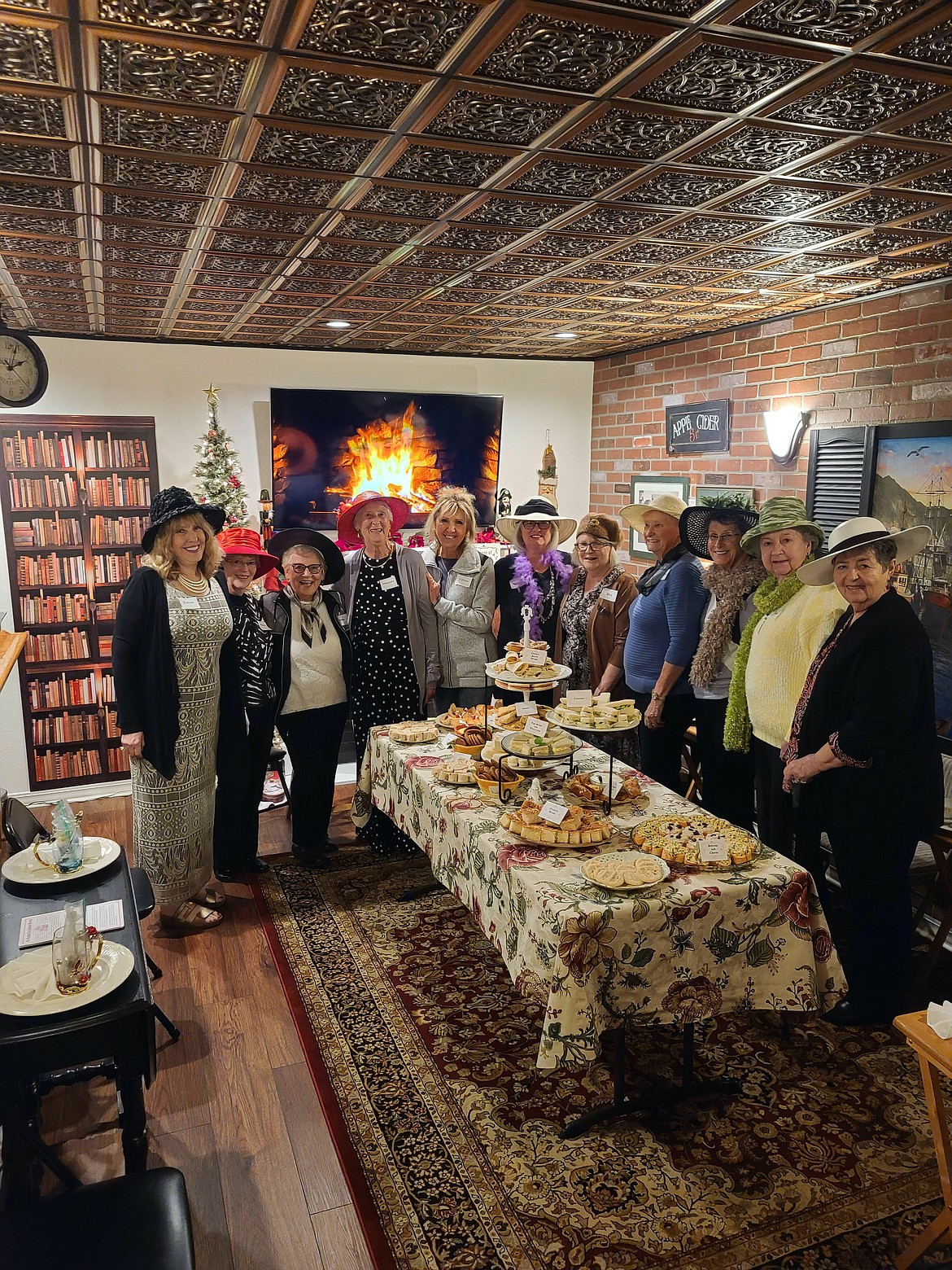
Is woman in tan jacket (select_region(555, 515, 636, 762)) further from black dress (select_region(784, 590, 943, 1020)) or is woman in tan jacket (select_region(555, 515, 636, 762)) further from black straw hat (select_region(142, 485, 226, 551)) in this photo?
black straw hat (select_region(142, 485, 226, 551))

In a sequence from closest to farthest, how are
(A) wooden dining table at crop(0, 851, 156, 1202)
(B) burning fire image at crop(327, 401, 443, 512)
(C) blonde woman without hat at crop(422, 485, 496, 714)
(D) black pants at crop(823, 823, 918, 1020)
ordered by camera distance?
(A) wooden dining table at crop(0, 851, 156, 1202) → (D) black pants at crop(823, 823, 918, 1020) → (C) blonde woman without hat at crop(422, 485, 496, 714) → (B) burning fire image at crop(327, 401, 443, 512)

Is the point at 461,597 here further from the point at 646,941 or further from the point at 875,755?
the point at 646,941

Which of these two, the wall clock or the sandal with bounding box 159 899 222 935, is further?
the wall clock

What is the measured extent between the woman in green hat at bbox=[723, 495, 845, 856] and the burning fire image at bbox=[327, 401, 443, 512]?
3.09 meters

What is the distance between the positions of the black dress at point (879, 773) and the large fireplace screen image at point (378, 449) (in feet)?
12.2

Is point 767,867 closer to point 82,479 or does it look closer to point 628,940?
point 628,940

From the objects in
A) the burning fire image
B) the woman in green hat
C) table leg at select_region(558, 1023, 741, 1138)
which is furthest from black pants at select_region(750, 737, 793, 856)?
the burning fire image

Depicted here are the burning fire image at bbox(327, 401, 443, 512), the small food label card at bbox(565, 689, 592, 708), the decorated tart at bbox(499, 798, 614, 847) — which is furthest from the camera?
the burning fire image at bbox(327, 401, 443, 512)

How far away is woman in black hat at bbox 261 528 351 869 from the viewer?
12.7 ft

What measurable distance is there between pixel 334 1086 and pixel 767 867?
1.48m

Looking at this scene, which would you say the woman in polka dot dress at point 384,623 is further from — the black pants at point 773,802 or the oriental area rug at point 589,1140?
the black pants at point 773,802

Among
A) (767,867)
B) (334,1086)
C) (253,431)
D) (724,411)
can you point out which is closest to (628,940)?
(767,867)

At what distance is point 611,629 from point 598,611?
0.11m

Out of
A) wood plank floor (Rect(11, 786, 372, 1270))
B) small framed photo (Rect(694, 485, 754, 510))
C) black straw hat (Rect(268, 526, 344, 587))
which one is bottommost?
wood plank floor (Rect(11, 786, 372, 1270))
